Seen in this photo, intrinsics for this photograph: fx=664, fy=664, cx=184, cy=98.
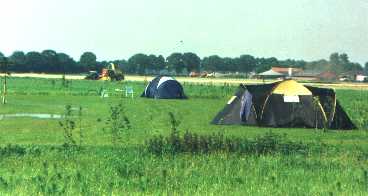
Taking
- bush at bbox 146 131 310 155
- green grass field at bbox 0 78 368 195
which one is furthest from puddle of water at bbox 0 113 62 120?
bush at bbox 146 131 310 155

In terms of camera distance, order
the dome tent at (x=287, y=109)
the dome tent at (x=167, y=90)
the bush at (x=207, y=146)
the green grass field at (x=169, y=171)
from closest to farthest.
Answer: the green grass field at (x=169, y=171) → the bush at (x=207, y=146) → the dome tent at (x=287, y=109) → the dome tent at (x=167, y=90)

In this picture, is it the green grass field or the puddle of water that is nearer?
the green grass field

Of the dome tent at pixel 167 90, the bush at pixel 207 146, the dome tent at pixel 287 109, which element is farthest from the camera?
the dome tent at pixel 167 90

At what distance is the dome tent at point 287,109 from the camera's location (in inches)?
1207

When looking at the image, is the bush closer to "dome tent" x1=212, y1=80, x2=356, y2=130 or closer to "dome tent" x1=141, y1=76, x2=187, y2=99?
"dome tent" x1=212, y1=80, x2=356, y2=130

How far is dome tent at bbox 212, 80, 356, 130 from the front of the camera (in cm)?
3066

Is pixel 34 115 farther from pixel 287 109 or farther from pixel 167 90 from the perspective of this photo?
pixel 167 90

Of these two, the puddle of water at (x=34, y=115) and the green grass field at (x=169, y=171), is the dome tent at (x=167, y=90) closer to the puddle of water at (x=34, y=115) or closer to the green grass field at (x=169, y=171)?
the puddle of water at (x=34, y=115)

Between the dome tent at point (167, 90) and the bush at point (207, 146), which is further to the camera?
the dome tent at point (167, 90)

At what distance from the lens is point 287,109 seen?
3116 centimetres

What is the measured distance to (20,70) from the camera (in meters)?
180

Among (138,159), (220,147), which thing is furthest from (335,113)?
(138,159)

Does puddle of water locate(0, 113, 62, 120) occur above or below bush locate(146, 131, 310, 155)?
below

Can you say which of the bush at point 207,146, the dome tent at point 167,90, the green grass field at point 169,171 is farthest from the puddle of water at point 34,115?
the dome tent at point 167,90
